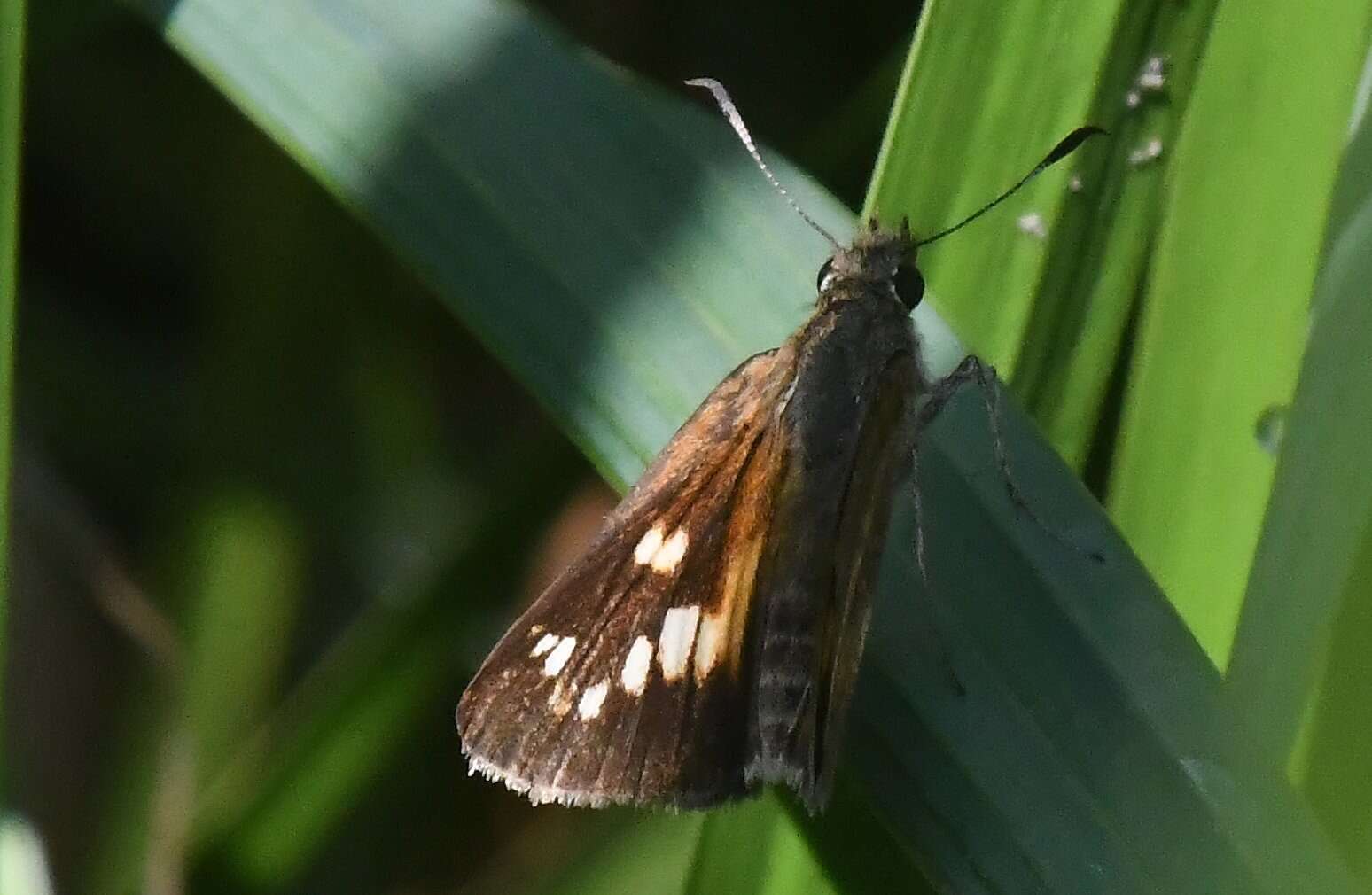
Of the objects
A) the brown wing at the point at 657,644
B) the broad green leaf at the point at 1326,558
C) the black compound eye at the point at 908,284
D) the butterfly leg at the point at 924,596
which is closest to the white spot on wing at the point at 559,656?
the brown wing at the point at 657,644

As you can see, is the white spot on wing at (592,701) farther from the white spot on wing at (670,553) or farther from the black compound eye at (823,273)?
the black compound eye at (823,273)

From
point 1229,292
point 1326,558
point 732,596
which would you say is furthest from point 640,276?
point 1326,558

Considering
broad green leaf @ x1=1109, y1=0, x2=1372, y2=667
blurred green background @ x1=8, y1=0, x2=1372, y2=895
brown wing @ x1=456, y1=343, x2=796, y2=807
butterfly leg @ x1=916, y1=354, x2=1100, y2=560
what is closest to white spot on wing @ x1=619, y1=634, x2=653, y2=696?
brown wing @ x1=456, y1=343, x2=796, y2=807

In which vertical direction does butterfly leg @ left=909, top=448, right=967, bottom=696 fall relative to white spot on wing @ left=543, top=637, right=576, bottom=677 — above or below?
below

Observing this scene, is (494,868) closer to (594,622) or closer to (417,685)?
(417,685)

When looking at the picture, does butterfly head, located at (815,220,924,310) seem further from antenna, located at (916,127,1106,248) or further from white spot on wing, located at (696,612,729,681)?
white spot on wing, located at (696,612,729,681)

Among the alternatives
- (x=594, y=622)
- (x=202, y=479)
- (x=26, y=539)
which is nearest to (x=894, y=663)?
(x=594, y=622)
